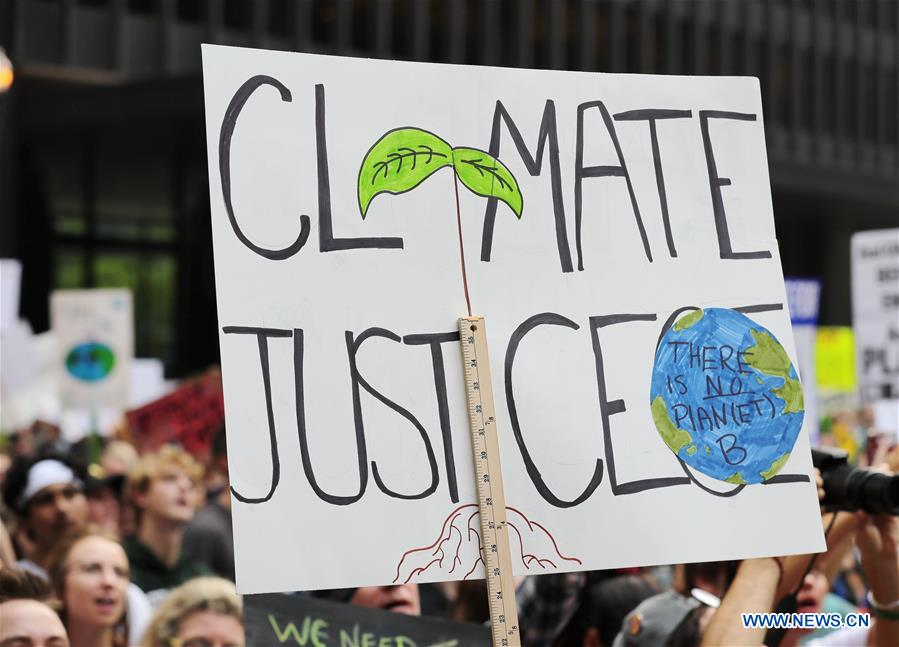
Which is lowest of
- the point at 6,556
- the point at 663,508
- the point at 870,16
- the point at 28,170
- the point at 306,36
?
the point at 6,556

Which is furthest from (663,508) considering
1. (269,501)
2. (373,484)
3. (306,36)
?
(306,36)

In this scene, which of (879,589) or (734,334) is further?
(879,589)

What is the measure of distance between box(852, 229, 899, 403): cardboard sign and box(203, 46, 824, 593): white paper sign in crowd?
416 centimetres

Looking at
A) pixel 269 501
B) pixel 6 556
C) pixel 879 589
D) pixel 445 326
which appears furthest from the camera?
pixel 6 556

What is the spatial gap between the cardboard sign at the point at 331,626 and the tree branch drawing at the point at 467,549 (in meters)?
0.78

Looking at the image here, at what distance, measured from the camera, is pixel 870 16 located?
37594mm

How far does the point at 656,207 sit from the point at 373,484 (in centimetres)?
73

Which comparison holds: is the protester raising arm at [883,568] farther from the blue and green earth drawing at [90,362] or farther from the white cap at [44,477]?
the blue and green earth drawing at [90,362]

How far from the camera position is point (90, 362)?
1061 cm

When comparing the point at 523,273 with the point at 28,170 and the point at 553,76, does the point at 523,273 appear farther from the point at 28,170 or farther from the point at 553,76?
the point at 28,170

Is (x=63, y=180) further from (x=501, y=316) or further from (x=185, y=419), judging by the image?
(x=501, y=316)

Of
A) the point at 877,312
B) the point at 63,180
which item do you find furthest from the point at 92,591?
the point at 63,180

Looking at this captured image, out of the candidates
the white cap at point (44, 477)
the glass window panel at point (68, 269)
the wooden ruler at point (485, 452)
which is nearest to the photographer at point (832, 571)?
the wooden ruler at point (485, 452)

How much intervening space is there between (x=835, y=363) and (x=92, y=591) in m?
9.84
